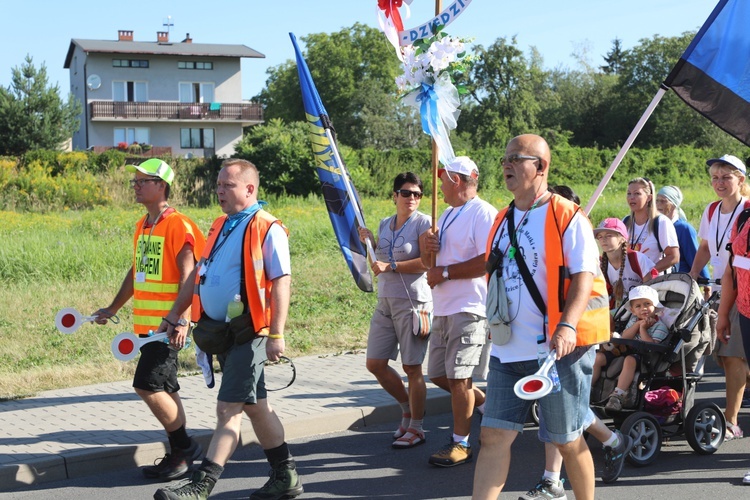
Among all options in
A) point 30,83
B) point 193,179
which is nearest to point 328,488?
point 193,179

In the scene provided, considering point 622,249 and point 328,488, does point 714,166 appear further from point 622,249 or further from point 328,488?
point 328,488

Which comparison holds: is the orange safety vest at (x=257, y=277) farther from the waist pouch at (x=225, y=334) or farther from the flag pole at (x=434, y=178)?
the flag pole at (x=434, y=178)

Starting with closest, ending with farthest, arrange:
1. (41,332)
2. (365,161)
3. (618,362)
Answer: (618,362)
(41,332)
(365,161)

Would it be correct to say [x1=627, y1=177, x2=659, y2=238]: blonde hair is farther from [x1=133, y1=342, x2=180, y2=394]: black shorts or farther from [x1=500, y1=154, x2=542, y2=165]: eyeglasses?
[x1=133, y1=342, x2=180, y2=394]: black shorts

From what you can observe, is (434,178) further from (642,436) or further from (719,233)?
(719,233)

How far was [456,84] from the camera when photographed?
636 cm

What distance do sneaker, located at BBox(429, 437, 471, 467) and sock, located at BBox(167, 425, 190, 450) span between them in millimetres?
→ 1660

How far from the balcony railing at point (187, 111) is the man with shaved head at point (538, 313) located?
2260 inches

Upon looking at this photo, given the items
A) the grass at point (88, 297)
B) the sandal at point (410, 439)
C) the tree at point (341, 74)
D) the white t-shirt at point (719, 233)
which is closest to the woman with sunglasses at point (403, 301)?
the sandal at point (410, 439)

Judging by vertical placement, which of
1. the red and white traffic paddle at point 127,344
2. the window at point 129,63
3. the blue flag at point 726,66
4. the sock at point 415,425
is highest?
the window at point 129,63

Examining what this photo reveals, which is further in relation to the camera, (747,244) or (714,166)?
(714,166)

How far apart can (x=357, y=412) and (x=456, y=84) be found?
2917mm

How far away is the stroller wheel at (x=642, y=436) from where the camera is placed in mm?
6238

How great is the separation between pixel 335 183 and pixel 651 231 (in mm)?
3010
